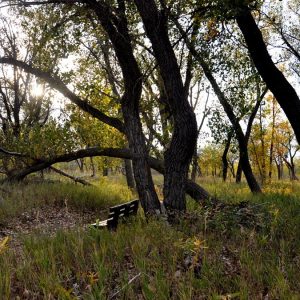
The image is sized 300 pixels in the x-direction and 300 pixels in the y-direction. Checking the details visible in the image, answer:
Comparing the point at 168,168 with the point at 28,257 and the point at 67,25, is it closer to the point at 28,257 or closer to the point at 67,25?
the point at 28,257

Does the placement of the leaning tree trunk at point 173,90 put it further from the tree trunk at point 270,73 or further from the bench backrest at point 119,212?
the tree trunk at point 270,73

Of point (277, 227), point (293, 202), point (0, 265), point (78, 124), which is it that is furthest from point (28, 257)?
A: point (78, 124)

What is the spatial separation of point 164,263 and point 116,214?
2656 millimetres

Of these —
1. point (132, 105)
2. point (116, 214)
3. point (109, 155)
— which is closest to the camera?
point (116, 214)

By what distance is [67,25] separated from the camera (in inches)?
371

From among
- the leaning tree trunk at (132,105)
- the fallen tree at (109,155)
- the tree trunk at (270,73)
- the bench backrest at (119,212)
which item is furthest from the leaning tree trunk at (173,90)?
the fallen tree at (109,155)

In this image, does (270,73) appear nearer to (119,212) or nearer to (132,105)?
(132,105)

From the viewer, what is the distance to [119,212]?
24.1ft

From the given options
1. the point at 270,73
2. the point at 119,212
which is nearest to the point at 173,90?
the point at 270,73

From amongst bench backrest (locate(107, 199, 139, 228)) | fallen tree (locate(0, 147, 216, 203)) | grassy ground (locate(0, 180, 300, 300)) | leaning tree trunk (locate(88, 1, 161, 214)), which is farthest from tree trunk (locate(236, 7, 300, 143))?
bench backrest (locate(107, 199, 139, 228))

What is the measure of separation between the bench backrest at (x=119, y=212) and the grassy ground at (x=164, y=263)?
280mm

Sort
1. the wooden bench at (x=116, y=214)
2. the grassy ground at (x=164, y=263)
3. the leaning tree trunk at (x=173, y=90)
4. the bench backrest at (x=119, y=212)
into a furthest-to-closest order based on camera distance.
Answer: the leaning tree trunk at (x=173, y=90)
the bench backrest at (x=119, y=212)
the wooden bench at (x=116, y=214)
the grassy ground at (x=164, y=263)

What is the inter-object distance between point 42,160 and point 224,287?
10691 millimetres

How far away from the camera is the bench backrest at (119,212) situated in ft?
22.2
